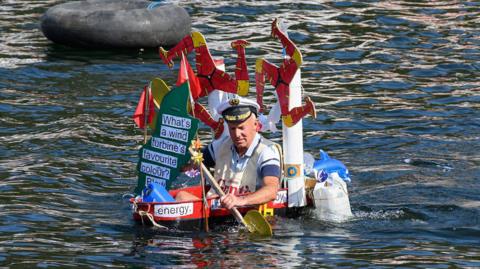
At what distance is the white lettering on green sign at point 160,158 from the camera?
11188 millimetres

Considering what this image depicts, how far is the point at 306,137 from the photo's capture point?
15.8 meters

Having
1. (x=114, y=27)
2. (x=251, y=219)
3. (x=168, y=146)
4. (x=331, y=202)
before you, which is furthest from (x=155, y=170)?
(x=114, y=27)

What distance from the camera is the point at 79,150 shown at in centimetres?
1493

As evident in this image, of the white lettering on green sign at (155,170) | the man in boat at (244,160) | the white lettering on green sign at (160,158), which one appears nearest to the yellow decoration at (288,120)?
the man in boat at (244,160)

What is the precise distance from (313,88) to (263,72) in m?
7.57

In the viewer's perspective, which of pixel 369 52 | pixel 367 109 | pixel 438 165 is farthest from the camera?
pixel 369 52

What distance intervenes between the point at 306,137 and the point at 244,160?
4556 mm

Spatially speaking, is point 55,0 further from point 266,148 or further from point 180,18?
point 266,148

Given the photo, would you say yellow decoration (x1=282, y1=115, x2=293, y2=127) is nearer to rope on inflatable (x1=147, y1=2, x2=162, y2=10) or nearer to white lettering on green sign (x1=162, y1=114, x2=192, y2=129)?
white lettering on green sign (x1=162, y1=114, x2=192, y2=129)

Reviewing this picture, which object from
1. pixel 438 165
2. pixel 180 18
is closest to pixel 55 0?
pixel 180 18

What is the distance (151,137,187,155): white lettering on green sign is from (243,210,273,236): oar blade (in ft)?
3.26

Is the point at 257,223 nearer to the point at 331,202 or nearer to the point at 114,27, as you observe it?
the point at 331,202

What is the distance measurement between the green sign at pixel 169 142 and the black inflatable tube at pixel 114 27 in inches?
401

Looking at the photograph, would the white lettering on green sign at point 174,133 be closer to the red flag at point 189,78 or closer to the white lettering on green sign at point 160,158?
the white lettering on green sign at point 160,158
